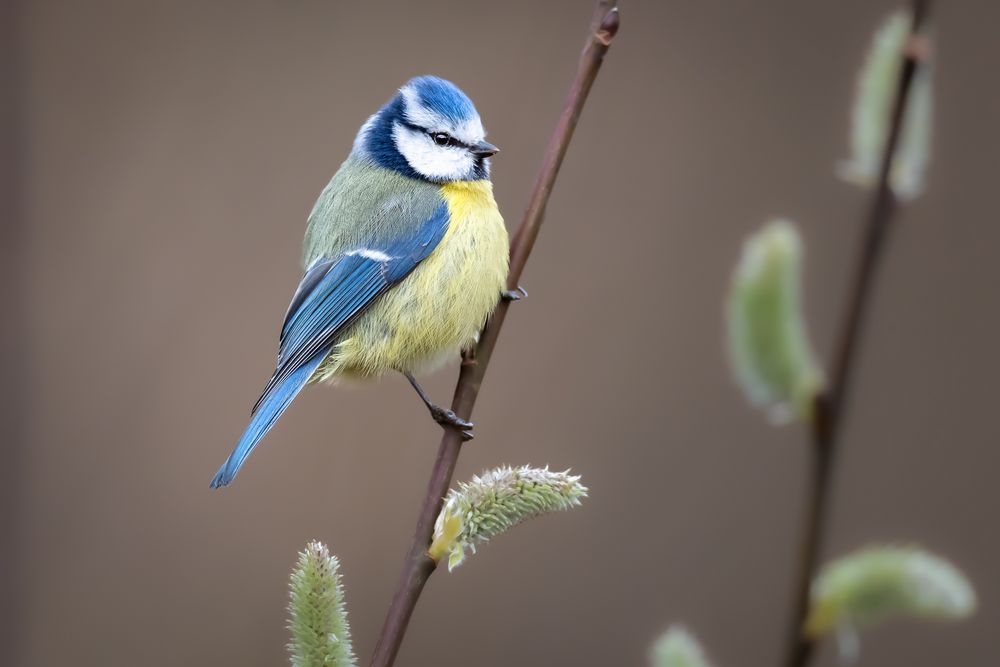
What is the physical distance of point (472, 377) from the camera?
1106 millimetres

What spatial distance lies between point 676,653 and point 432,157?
49.2 inches

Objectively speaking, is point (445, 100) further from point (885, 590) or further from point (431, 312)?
point (885, 590)

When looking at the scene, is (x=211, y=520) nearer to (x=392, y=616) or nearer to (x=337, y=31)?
(x=337, y=31)

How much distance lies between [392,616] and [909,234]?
6.40 feet

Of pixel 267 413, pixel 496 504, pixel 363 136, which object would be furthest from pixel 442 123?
pixel 496 504

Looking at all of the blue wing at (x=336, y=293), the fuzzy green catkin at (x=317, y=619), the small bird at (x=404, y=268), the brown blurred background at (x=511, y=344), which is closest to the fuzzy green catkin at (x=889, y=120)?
the fuzzy green catkin at (x=317, y=619)

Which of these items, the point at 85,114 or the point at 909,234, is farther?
the point at 85,114

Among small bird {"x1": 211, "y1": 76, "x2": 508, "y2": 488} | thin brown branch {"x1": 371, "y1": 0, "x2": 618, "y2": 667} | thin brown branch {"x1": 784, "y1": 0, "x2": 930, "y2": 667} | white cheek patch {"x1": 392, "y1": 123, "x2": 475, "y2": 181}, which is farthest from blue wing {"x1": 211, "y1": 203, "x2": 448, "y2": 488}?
thin brown branch {"x1": 784, "y1": 0, "x2": 930, "y2": 667}

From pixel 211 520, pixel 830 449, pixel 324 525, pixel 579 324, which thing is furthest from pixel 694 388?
pixel 830 449

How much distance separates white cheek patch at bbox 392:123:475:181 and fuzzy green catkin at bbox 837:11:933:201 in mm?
1164

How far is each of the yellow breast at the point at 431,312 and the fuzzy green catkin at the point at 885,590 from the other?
980mm

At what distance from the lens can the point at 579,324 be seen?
2549mm

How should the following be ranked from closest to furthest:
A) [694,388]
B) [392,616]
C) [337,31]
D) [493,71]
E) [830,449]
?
1. [830,449]
2. [392,616]
3. [694,388]
4. [493,71]
5. [337,31]

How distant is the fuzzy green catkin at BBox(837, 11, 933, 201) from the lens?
1.83 ft
